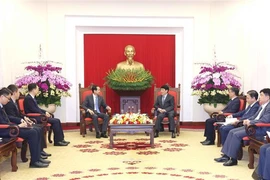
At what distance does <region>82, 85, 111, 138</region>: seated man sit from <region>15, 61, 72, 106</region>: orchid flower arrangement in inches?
28.9

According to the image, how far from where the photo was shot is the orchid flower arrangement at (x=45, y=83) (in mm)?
10352

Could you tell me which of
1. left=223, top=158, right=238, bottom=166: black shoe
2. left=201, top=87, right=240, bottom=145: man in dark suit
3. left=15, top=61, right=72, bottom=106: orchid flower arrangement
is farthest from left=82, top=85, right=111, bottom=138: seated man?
left=223, top=158, right=238, bottom=166: black shoe

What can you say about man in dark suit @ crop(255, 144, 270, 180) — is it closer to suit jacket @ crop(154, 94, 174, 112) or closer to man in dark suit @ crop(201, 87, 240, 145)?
man in dark suit @ crop(201, 87, 240, 145)

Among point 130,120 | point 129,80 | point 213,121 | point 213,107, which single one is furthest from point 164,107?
point 130,120

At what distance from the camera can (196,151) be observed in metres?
8.32

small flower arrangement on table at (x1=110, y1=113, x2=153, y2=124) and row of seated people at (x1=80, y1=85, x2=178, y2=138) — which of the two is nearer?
small flower arrangement on table at (x1=110, y1=113, x2=153, y2=124)

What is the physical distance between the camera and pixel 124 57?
12.4 m

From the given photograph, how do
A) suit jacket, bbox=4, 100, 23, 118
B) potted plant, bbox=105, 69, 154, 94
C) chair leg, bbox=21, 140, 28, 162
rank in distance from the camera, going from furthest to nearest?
potted plant, bbox=105, 69, 154, 94
suit jacket, bbox=4, 100, 23, 118
chair leg, bbox=21, 140, 28, 162

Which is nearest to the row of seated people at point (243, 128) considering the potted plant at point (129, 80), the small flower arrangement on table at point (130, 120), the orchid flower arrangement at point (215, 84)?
the small flower arrangement on table at point (130, 120)

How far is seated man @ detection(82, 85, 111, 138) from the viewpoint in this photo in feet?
32.7

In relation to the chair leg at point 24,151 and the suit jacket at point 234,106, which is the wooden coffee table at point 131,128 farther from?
the chair leg at point 24,151

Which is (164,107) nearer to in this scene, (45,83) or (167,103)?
(167,103)

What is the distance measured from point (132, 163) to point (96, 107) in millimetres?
3517

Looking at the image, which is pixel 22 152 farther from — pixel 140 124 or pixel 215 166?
pixel 215 166
